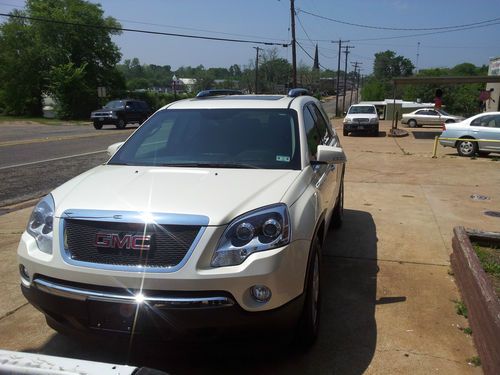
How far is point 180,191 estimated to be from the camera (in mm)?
3066

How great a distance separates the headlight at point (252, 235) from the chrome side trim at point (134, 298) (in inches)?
8.0

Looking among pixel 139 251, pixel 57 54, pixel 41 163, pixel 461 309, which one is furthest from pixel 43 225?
pixel 57 54

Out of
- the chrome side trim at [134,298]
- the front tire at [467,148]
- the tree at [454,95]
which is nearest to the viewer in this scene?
the chrome side trim at [134,298]

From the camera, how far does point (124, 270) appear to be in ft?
8.78

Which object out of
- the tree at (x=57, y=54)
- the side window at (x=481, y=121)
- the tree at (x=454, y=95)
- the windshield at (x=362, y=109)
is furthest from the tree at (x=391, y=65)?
the side window at (x=481, y=121)

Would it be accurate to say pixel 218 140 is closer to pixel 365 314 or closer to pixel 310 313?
pixel 310 313

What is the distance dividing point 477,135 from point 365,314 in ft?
45.2

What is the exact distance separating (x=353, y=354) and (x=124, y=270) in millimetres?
1696

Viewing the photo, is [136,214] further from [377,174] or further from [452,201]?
[377,174]

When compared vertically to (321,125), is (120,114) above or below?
below

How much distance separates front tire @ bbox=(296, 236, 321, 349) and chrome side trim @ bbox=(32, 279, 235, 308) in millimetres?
705

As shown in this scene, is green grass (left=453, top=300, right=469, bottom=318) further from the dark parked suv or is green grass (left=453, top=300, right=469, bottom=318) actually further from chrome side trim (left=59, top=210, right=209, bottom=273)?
the dark parked suv

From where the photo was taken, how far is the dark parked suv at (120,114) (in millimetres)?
27062

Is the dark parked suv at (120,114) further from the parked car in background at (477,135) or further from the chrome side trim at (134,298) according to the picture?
the chrome side trim at (134,298)
